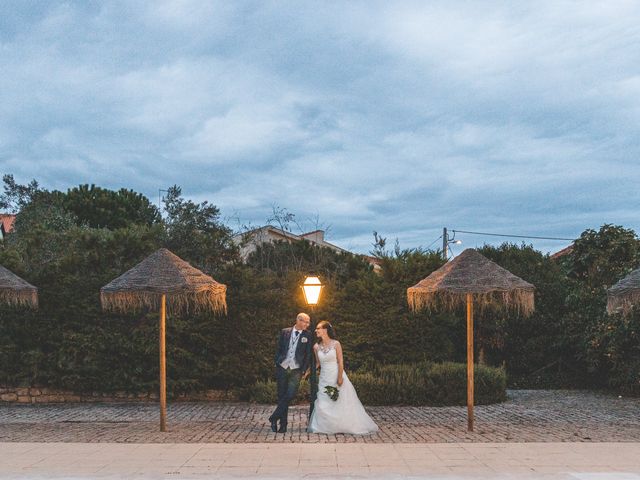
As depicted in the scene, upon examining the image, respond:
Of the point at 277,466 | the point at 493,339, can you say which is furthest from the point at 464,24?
the point at 493,339

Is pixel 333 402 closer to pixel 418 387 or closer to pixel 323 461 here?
pixel 323 461

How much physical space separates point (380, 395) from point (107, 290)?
5816mm

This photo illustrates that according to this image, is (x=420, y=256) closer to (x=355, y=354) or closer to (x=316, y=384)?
(x=355, y=354)

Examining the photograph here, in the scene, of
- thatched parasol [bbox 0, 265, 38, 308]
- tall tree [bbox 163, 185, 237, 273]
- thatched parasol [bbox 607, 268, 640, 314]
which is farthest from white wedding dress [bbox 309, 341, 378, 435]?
tall tree [bbox 163, 185, 237, 273]

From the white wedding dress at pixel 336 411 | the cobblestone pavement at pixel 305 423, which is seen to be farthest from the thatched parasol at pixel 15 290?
the white wedding dress at pixel 336 411

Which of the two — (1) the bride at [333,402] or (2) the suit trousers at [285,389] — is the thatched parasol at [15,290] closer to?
(2) the suit trousers at [285,389]

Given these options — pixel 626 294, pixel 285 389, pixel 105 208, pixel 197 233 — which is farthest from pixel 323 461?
pixel 105 208

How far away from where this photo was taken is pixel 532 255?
2341 centimetres

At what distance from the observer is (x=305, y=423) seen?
1194cm

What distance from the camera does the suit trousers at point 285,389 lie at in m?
10.9

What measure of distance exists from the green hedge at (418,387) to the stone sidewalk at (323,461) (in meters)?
4.68

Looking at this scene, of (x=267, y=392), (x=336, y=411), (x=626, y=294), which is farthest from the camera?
(x=267, y=392)

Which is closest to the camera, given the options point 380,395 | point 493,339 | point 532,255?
point 380,395

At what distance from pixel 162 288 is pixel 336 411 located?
128 inches
